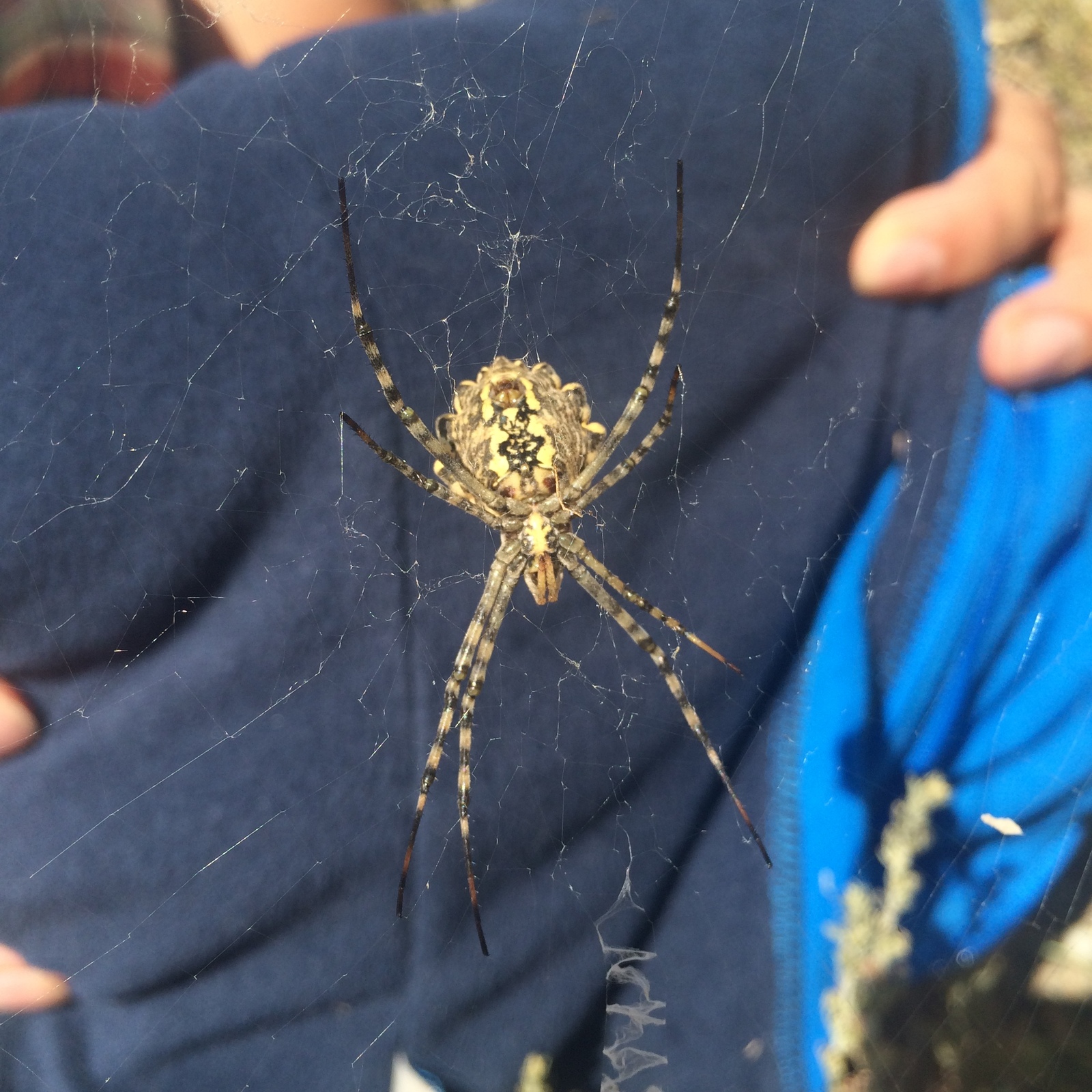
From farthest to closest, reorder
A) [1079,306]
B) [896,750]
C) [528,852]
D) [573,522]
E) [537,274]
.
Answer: [896,750], [1079,306], [528,852], [537,274], [573,522]

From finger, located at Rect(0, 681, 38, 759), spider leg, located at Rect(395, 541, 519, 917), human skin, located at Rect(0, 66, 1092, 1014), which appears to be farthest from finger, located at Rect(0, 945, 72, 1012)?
human skin, located at Rect(0, 66, 1092, 1014)

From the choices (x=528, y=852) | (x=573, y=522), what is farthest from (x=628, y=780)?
(x=573, y=522)

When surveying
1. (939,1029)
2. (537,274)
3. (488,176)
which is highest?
(488,176)

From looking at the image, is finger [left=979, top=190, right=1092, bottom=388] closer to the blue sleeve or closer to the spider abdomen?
the blue sleeve

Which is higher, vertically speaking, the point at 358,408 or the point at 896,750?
the point at 358,408

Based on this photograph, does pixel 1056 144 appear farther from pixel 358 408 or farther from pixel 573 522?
pixel 358 408

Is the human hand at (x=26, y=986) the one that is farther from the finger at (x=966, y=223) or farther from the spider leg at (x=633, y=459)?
the finger at (x=966, y=223)
